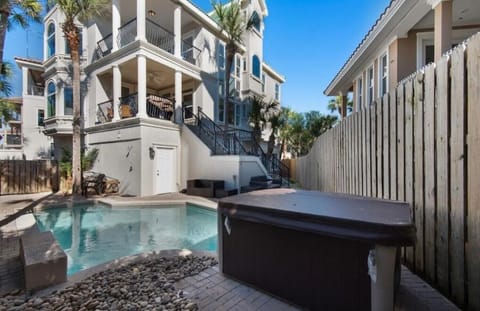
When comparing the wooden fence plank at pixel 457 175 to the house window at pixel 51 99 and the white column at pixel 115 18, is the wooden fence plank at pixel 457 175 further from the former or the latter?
the house window at pixel 51 99

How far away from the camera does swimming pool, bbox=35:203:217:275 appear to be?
5496mm

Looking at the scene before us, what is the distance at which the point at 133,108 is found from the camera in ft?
40.4

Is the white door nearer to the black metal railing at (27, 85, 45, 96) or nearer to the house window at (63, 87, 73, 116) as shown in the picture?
the house window at (63, 87, 73, 116)

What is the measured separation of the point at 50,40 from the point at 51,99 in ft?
11.9

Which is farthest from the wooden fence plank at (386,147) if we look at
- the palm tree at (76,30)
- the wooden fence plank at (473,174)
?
the palm tree at (76,30)

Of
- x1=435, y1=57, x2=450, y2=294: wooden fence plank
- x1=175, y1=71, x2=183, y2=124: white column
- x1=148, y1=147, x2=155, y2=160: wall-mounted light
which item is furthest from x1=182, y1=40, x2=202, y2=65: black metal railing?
x1=435, y1=57, x2=450, y2=294: wooden fence plank

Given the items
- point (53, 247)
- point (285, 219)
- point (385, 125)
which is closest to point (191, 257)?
point (53, 247)

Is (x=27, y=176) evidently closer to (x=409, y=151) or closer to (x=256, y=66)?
(x=409, y=151)

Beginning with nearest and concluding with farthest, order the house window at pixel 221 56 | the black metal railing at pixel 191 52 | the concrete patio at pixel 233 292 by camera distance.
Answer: the concrete patio at pixel 233 292 < the black metal railing at pixel 191 52 < the house window at pixel 221 56

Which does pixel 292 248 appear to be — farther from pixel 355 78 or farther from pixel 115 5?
pixel 115 5

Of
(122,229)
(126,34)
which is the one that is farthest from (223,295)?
(126,34)

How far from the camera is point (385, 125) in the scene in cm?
355

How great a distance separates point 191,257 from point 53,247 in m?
2.03

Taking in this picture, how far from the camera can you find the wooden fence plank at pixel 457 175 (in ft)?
7.07
